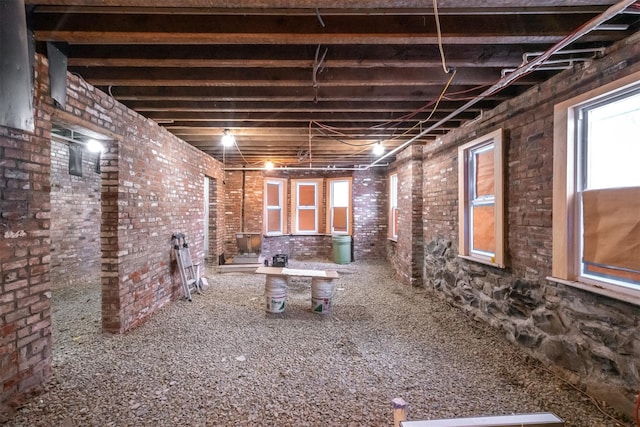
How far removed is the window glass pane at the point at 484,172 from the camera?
12.3 ft

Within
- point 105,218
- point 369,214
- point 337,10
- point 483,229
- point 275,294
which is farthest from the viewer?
point 369,214

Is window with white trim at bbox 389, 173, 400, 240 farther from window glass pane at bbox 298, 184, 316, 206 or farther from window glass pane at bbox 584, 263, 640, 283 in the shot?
window glass pane at bbox 584, 263, 640, 283

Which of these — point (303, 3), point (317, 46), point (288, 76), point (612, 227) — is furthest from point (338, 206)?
point (303, 3)

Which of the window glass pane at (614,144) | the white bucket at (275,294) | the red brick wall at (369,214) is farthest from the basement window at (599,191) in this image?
the red brick wall at (369,214)

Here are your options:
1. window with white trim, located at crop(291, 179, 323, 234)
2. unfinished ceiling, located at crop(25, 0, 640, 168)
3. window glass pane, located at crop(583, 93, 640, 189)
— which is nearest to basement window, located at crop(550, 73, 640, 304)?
window glass pane, located at crop(583, 93, 640, 189)

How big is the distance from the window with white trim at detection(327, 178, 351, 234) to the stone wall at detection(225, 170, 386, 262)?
0.20 m

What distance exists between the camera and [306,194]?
9.16 metres

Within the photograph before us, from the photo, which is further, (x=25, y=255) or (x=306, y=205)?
(x=306, y=205)

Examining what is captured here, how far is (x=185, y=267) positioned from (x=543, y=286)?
509 centimetres

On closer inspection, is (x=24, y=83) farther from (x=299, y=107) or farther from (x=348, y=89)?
(x=348, y=89)

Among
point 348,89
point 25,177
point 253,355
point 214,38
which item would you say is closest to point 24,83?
point 25,177

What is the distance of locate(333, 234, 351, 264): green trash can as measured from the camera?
8.16 meters

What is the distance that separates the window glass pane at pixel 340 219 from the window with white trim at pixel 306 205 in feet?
1.86

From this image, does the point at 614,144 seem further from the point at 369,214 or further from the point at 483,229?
the point at 369,214
